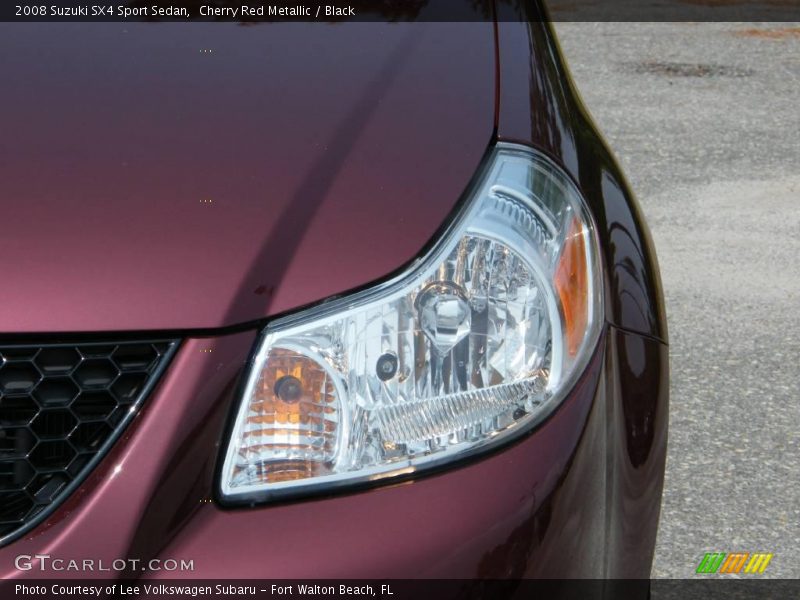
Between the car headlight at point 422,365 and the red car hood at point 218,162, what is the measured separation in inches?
1.7

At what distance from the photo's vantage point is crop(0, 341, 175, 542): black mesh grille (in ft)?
4.53

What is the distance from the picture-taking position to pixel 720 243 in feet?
15.2

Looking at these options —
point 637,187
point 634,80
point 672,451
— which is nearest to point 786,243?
point 637,187

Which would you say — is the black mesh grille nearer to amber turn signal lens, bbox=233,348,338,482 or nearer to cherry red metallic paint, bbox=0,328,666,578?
cherry red metallic paint, bbox=0,328,666,578

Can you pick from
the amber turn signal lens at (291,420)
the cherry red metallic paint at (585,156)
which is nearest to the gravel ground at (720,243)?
the cherry red metallic paint at (585,156)

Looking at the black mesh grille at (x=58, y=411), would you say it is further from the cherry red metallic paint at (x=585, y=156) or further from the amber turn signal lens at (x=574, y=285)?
the cherry red metallic paint at (x=585, y=156)

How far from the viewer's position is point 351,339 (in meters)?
1.46

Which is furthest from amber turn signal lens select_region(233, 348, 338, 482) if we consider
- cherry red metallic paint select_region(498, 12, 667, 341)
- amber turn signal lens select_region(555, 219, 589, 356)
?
cherry red metallic paint select_region(498, 12, 667, 341)

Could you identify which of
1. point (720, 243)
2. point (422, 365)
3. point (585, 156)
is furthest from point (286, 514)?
point (720, 243)

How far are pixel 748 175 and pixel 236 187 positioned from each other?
14.1 ft

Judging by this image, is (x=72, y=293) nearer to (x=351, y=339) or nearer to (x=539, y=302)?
(x=351, y=339)

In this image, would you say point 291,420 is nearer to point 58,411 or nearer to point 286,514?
point 286,514

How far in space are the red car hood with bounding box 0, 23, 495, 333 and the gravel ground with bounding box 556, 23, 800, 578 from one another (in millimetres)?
1437

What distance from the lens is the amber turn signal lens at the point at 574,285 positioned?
1.57 meters
